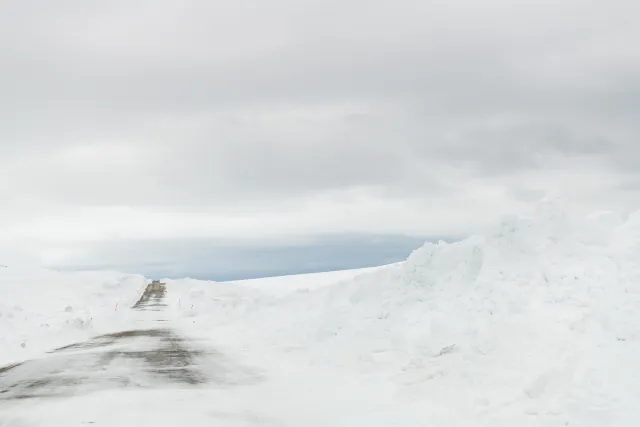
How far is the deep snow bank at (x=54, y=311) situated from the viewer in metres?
23.9

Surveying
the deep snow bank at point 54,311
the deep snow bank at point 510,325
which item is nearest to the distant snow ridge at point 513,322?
the deep snow bank at point 510,325

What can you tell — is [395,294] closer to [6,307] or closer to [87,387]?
[87,387]

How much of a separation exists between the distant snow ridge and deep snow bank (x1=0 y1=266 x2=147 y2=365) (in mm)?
9901

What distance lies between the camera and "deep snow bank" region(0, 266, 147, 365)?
2392 centimetres

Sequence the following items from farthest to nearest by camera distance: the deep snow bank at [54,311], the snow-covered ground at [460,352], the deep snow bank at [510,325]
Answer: the deep snow bank at [54,311] → the snow-covered ground at [460,352] → the deep snow bank at [510,325]

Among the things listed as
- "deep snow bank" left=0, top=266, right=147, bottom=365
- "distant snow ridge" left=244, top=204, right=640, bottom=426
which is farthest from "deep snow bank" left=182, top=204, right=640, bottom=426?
"deep snow bank" left=0, top=266, right=147, bottom=365

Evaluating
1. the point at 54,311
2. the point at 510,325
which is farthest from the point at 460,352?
the point at 54,311

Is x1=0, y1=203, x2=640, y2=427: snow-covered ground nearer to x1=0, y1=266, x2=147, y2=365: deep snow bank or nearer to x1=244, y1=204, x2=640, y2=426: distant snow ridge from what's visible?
x1=244, y1=204, x2=640, y2=426: distant snow ridge

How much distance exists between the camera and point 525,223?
16672mm

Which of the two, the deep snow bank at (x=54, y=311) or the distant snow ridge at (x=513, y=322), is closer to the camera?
the distant snow ridge at (x=513, y=322)

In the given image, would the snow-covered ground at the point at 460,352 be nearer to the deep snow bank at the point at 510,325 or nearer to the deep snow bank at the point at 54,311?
the deep snow bank at the point at 510,325

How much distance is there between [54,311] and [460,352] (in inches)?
1360

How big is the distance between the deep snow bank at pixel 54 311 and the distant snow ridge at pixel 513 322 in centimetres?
990

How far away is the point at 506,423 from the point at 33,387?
29.5ft
